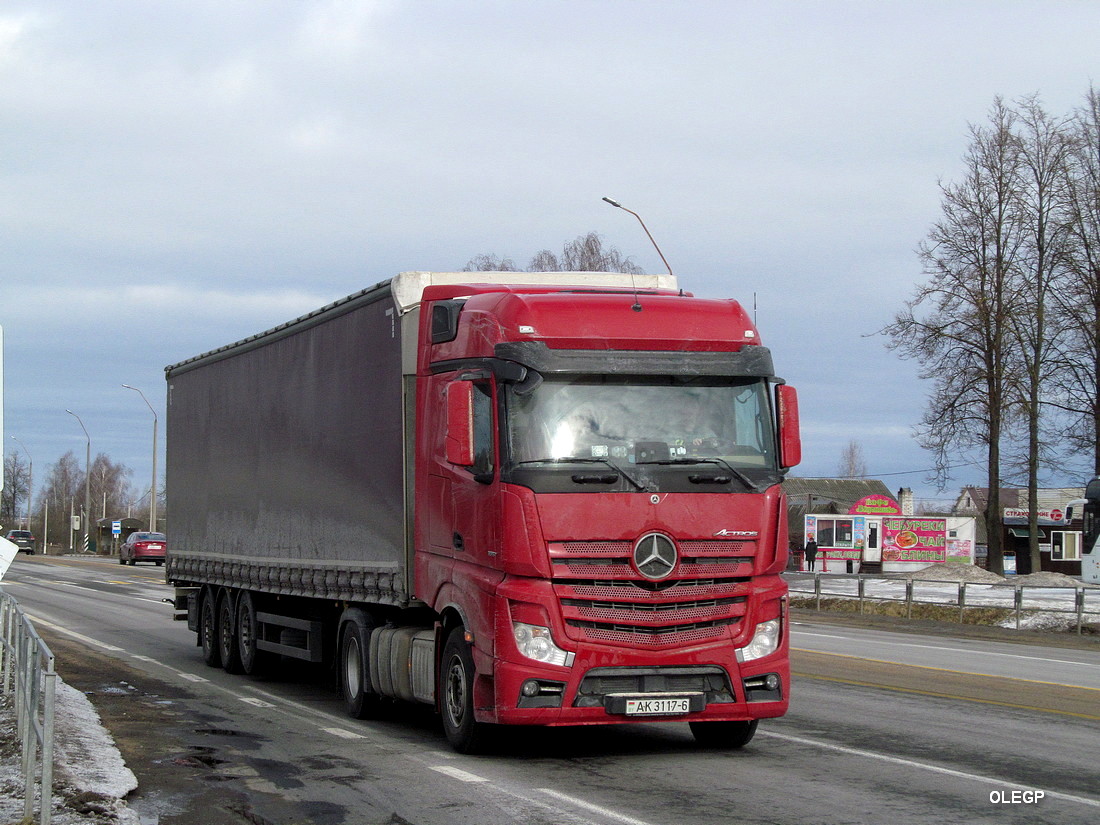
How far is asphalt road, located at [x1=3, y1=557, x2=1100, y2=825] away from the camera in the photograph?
26.6 ft

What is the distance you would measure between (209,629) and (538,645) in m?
10.2

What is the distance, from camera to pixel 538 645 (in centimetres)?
948

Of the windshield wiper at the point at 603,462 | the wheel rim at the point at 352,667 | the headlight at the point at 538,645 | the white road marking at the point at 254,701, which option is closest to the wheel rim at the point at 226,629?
the white road marking at the point at 254,701

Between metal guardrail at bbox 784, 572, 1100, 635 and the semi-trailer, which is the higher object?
the semi-trailer

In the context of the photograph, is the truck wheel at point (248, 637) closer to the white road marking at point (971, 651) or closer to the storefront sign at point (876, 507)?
the white road marking at point (971, 651)

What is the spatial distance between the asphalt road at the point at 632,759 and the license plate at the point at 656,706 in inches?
16.0

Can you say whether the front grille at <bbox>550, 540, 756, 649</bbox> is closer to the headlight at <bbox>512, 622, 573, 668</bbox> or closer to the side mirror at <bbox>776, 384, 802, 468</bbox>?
the headlight at <bbox>512, 622, 573, 668</bbox>

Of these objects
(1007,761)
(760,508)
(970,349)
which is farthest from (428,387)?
(970,349)

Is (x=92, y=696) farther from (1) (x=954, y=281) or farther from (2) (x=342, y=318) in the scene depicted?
(1) (x=954, y=281)

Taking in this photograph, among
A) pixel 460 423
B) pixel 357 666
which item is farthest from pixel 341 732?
pixel 460 423

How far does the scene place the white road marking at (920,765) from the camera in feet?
27.7

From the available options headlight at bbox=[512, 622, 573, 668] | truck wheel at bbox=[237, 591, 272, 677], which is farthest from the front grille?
truck wheel at bbox=[237, 591, 272, 677]

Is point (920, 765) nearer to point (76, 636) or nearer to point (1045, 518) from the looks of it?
point (76, 636)

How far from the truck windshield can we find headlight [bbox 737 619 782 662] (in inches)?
45.7
